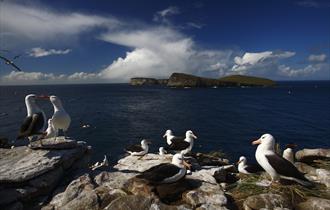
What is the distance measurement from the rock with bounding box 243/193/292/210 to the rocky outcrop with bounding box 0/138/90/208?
6.87m

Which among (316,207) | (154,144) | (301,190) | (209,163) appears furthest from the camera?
(154,144)

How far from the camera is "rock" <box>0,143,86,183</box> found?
9727 mm

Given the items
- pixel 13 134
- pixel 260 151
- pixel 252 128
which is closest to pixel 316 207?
pixel 260 151

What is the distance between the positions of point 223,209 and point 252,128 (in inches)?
1645

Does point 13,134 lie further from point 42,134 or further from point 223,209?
point 223,209

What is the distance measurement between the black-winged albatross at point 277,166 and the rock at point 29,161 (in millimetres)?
7438

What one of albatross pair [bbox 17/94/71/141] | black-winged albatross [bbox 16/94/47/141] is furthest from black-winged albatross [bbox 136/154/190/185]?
black-winged albatross [bbox 16/94/47/141]

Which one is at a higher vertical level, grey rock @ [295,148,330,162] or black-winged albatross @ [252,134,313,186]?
black-winged albatross @ [252,134,313,186]

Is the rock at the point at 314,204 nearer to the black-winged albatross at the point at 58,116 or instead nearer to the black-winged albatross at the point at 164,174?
the black-winged albatross at the point at 164,174

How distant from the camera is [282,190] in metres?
9.83

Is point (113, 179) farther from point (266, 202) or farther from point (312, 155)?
point (312, 155)

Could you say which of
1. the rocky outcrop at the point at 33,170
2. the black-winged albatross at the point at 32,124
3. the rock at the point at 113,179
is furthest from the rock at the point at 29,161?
the rock at the point at 113,179

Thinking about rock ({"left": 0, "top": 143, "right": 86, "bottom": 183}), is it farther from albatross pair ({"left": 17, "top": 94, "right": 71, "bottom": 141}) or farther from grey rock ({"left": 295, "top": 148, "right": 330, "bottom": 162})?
grey rock ({"left": 295, "top": 148, "right": 330, "bottom": 162})

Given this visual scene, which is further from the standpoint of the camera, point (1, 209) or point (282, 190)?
point (282, 190)
